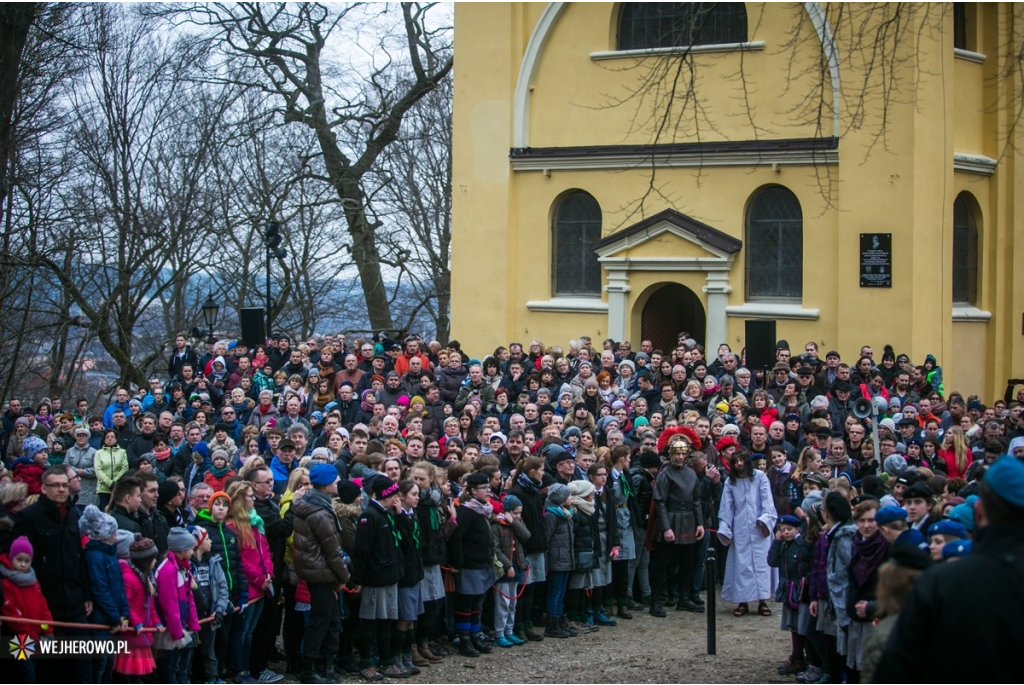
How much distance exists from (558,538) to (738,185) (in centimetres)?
1135

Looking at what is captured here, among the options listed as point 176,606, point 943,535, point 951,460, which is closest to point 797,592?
point 943,535

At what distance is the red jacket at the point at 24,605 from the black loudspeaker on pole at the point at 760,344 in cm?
1346

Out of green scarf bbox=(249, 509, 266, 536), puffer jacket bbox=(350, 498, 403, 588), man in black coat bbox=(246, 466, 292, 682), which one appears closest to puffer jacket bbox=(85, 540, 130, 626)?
green scarf bbox=(249, 509, 266, 536)

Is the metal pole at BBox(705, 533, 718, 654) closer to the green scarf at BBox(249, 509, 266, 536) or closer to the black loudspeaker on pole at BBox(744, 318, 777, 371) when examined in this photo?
the green scarf at BBox(249, 509, 266, 536)

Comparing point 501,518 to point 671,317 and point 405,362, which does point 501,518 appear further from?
point 671,317

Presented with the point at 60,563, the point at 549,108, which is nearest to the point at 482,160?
the point at 549,108

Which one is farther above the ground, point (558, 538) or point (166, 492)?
point (166, 492)

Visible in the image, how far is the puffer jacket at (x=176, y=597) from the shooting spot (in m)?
9.16

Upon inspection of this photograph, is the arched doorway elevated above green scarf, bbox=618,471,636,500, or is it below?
above

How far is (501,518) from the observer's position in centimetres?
1170

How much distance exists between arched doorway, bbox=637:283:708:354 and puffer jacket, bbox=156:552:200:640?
1515cm

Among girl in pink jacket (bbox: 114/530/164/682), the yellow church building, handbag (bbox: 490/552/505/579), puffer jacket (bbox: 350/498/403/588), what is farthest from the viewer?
the yellow church building

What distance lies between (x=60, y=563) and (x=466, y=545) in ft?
12.7

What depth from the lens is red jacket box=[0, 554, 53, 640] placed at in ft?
28.4
